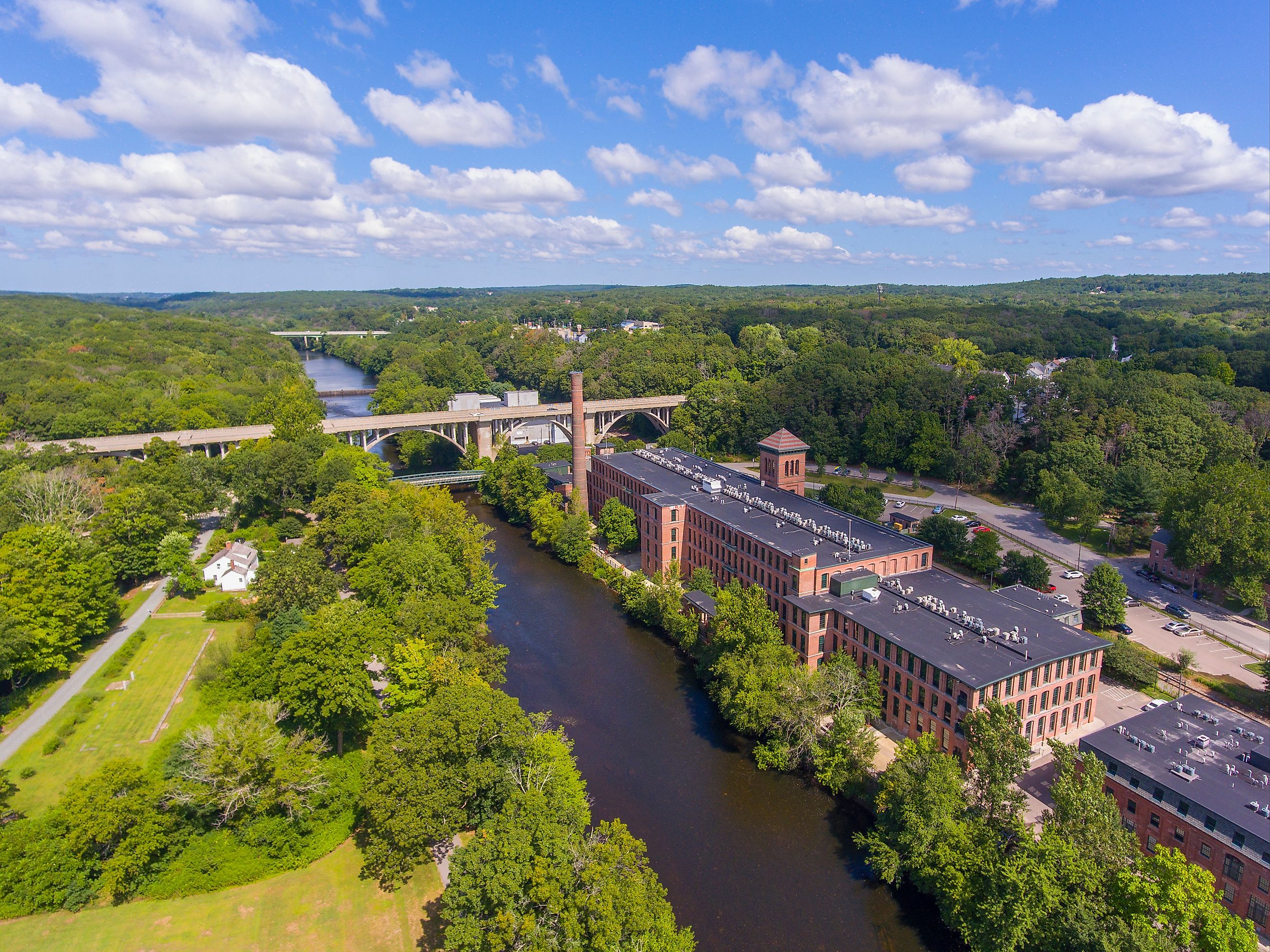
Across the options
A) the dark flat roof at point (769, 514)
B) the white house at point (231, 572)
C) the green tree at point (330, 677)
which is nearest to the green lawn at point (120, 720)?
the white house at point (231, 572)

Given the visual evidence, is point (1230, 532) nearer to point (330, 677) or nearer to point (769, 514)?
point (769, 514)

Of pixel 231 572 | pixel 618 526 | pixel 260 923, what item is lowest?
pixel 260 923

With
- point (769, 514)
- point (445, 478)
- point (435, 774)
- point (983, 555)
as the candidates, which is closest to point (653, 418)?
point (445, 478)

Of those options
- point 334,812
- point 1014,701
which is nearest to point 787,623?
point 1014,701

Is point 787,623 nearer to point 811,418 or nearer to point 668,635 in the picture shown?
point 668,635

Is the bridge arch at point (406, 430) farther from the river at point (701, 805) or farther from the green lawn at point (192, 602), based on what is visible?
the river at point (701, 805)

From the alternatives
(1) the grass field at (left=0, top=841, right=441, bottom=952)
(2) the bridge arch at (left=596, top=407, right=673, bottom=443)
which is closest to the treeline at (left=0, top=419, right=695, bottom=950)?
(1) the grass field at (left=0, top=841, right=441, bottom=952)

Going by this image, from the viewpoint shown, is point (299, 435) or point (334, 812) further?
point (299, 435)
